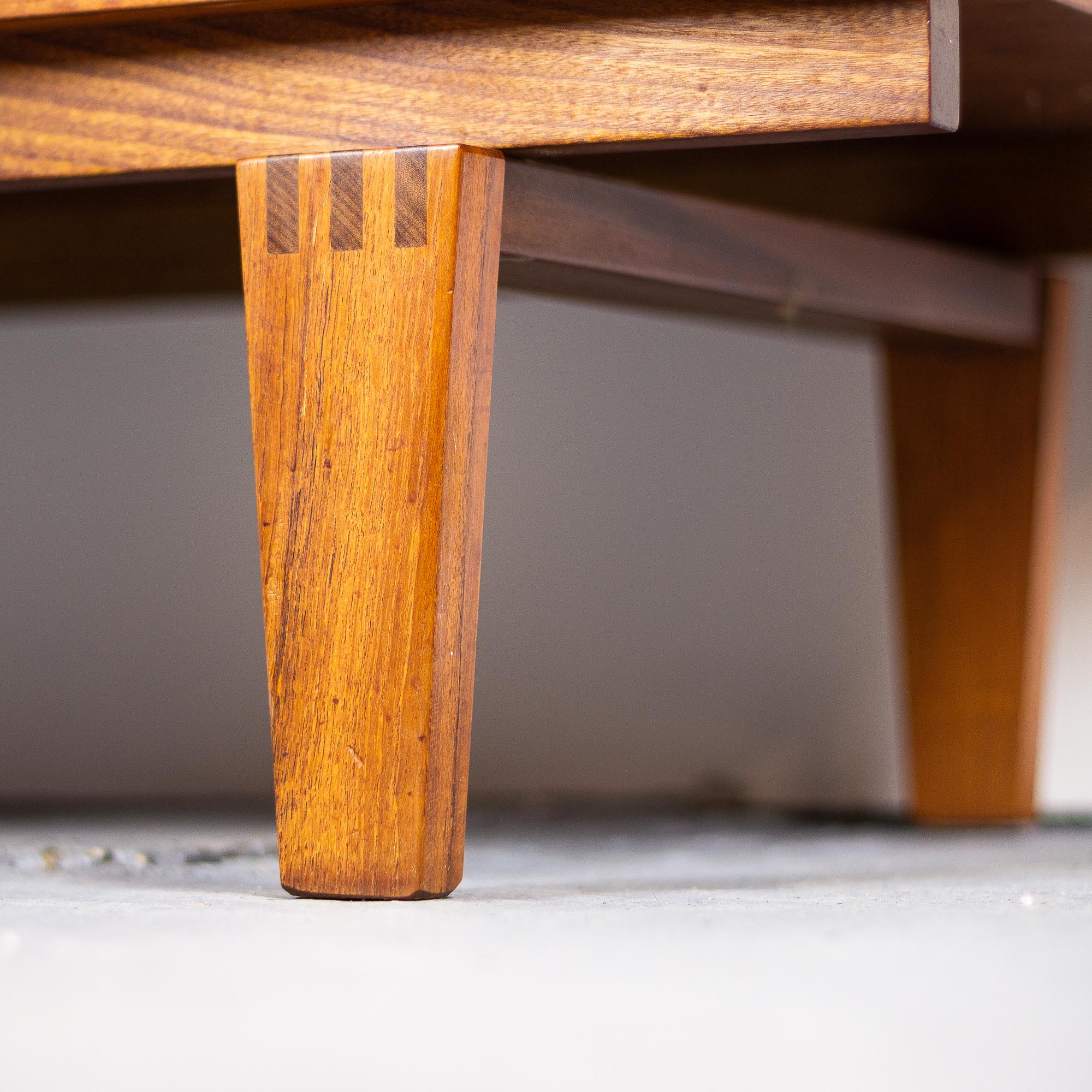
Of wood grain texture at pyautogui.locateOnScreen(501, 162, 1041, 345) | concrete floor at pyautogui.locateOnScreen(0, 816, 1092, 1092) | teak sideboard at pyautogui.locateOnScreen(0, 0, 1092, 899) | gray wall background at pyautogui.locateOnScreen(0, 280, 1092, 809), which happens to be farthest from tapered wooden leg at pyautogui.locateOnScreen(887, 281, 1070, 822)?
concrete floor at pyautogui.locateOnScreen(0, 816, 1092, 1092)

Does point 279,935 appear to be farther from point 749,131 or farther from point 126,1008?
point 749,131

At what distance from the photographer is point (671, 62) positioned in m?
0.84

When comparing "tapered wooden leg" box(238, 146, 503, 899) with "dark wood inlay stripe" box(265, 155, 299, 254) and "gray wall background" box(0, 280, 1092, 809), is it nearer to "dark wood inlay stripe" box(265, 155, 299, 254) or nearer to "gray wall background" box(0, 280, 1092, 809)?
"dark wood inlay stripe" box(265, 155, 299, 254)

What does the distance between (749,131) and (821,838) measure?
0.90m

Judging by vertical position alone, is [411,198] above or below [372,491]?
above

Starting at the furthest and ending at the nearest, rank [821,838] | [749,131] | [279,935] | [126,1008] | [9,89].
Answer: [821,838] < [9,89] < [749,131] < [279,935] < [126,1008]

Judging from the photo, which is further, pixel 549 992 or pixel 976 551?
pixel 976 551

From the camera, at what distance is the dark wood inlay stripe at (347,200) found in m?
0.87

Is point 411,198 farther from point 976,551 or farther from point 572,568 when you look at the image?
point 572,568

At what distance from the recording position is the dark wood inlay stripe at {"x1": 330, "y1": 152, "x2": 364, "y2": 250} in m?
0.87

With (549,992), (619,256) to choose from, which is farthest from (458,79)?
(549,992)

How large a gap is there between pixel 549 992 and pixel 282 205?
51 cm

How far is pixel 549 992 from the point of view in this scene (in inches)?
23.3

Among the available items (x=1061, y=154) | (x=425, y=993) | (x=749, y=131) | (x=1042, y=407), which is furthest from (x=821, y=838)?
(x=425, y=993)
